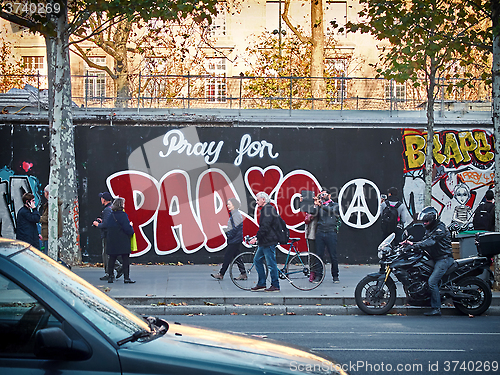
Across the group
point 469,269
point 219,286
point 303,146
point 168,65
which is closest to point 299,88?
point 303,146

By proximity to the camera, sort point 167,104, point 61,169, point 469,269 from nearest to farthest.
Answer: point 469,269, point 61,169, point 167,104

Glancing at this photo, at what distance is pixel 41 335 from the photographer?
106 inches

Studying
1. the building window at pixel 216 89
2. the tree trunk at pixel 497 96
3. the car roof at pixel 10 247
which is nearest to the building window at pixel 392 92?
the building window at pixel 216 89

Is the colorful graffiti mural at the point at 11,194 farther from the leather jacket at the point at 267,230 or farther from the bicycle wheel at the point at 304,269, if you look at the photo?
the bicycle wheel at the point at 304,269

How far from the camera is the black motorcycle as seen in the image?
9.39m

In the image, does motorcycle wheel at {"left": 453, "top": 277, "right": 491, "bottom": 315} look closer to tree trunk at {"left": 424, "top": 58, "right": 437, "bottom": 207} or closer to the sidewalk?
the sidewalk

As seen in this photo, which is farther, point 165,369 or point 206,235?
point 206,235

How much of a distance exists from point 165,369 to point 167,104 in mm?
14009

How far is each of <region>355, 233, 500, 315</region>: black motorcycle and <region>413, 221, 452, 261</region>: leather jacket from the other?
145 mm

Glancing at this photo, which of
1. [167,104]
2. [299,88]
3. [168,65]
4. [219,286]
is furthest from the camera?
[168,65]

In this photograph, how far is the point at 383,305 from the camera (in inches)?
372

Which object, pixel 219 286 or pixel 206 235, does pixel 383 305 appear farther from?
pixel 206 235

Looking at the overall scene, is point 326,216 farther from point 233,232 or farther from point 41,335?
point 41,335

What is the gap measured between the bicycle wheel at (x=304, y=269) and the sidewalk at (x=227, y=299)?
172 mm
